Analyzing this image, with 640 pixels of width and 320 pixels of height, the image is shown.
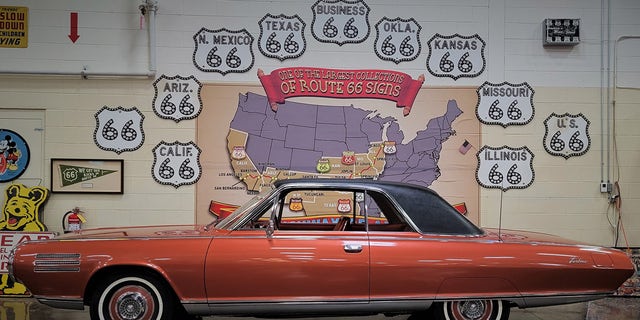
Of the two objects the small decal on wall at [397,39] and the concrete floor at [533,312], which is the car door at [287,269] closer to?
the concrete floor at [533,312]

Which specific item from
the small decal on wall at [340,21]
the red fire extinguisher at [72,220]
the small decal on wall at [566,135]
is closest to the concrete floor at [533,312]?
the red fire extinguisher at [72,220]

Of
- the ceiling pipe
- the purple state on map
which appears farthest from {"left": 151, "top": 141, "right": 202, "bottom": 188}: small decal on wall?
the ceiling pipe

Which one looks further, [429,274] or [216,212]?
[216,212]

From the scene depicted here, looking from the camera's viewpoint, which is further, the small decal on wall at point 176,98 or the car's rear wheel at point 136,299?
the small decal on wall at point 176,98

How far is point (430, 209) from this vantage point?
4.79 metres

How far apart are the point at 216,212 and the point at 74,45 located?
2.89 metres

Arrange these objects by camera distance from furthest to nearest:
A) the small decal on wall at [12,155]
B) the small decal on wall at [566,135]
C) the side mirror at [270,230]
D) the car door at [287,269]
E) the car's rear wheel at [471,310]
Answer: the small decal on wall at [566,135], the small decal on wall at [12,155], the car's rear wheel at [471,310], the side mirror at [270,230], the car door at [287,269]

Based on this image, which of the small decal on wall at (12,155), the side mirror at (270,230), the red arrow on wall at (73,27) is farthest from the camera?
the red arrow on wall at (73,27)

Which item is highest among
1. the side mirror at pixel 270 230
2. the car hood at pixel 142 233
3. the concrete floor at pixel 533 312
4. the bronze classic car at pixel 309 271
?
the side mirror at pixel 270 230

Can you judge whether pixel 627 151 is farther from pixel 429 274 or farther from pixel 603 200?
pixel 429 274

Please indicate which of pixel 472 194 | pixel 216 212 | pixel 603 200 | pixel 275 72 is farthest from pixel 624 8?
pixel 216 212

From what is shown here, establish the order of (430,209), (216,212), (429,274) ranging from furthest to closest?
(216,212), (430,209), (429,274)

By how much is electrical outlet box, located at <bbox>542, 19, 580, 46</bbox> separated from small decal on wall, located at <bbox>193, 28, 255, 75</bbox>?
13.2 ft

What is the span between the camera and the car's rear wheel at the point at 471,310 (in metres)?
4.68
